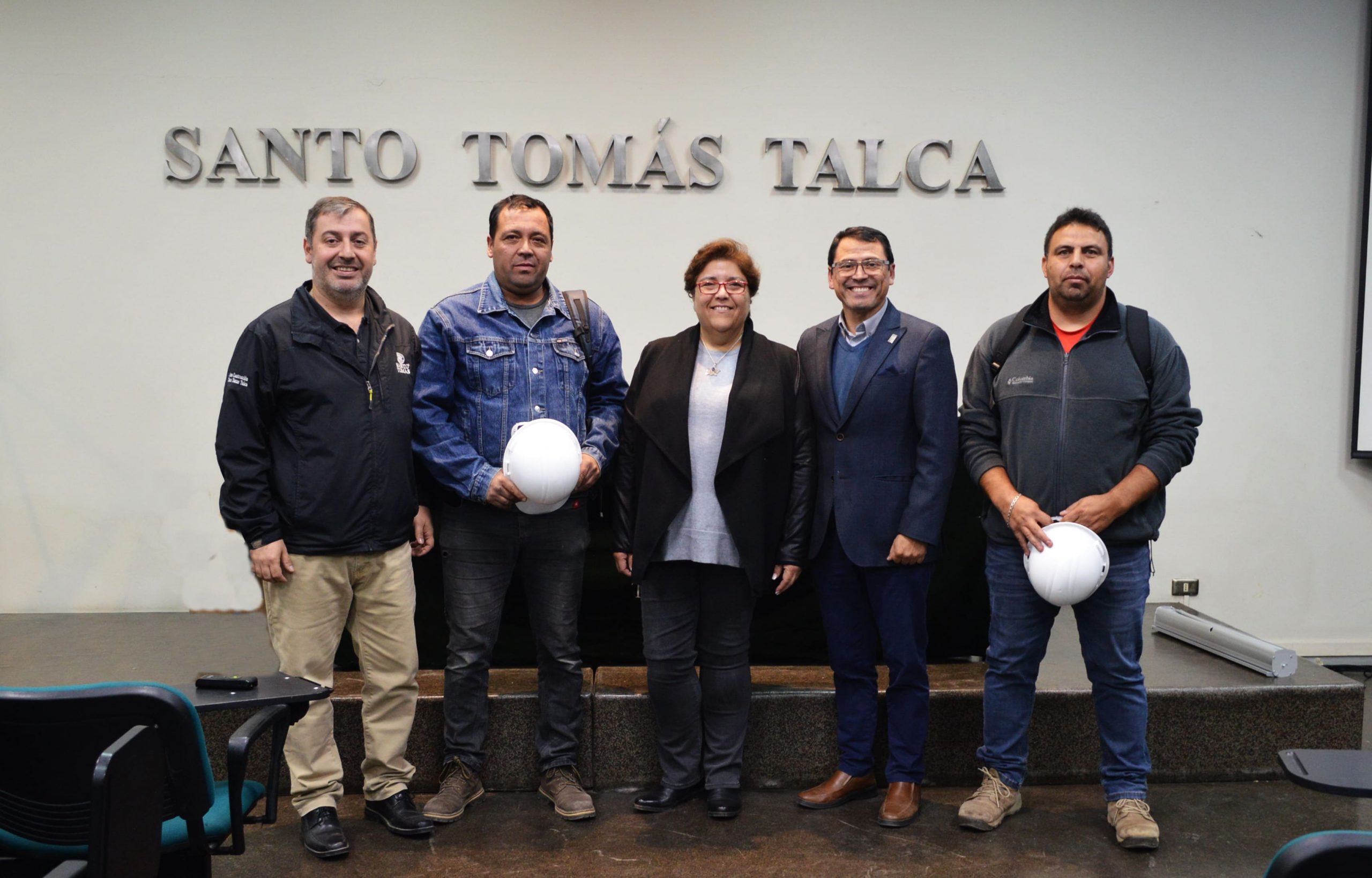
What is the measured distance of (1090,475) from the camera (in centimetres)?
269

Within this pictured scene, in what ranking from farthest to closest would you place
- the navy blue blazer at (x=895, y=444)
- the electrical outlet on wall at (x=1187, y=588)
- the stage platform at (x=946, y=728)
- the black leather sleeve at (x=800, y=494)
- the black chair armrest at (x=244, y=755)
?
1. the electrical outlet on wall at (x=1187, y=588)
2. the stage platform at (x=946, y=728)
3. the black leather sleeve at (x=800, y=494)
4. the navy blue blazer at (x=895, y=444)
5. the black chair armrest at (x=244, y=755)

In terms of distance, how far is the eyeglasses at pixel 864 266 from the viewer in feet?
9.11

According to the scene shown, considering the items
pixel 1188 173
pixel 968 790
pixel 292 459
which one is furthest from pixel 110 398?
pixel 1188 173

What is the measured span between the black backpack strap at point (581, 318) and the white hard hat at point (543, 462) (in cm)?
33

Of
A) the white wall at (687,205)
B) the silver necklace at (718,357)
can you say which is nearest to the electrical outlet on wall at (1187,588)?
the white wall at (687,205)

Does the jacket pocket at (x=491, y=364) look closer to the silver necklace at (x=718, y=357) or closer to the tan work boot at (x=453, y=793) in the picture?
the silver necklace at (x=718, y=357)

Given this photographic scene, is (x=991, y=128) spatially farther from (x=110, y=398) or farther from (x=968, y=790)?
(x=110, y=398)

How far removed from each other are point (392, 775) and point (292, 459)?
3.08 feet

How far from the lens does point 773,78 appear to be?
4.47 m

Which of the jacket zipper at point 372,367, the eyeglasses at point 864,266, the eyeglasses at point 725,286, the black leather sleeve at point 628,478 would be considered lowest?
the black leather sleeve at point 628,478

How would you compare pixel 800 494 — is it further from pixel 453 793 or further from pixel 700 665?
pixel 453 793

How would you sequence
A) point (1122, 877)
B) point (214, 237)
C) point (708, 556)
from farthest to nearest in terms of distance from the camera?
point (214, 237)
point (708, 556)
point (1122, 877)

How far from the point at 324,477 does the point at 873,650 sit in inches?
64.1

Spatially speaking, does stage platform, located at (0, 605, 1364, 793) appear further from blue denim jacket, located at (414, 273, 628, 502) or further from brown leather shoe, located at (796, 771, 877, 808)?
blue denim jacket, located at (414, 273, 628, 502)
